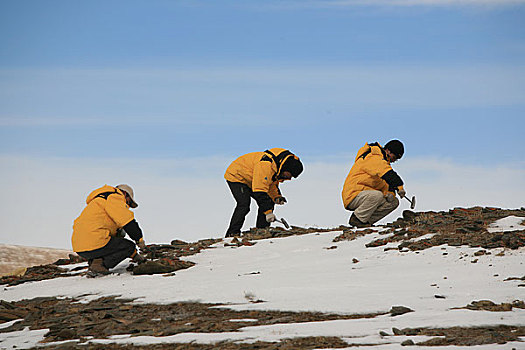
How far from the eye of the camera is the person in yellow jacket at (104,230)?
31.7 ft

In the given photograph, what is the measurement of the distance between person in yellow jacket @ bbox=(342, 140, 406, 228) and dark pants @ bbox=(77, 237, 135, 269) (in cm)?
489

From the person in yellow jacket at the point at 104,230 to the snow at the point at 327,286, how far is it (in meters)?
0.34

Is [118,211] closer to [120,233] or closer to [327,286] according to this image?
[120,233]

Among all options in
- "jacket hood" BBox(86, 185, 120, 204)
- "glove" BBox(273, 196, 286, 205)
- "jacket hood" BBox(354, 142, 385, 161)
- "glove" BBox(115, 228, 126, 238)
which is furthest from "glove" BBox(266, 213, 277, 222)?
"jacket hood" BBox(86, 185, 120, 204)

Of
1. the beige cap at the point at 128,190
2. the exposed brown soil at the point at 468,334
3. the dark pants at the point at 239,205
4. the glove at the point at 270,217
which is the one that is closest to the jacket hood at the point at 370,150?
the glove at the point at 270,217

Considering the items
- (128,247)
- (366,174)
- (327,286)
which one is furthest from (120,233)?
(366,174)

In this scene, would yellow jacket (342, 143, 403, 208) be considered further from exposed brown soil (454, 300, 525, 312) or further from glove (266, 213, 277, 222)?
exposed brown soil (454, 300, 525, 312)

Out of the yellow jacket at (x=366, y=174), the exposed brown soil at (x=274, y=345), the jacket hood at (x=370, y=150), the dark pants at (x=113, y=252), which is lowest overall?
the exposed brown soil at (x=274, y=345)

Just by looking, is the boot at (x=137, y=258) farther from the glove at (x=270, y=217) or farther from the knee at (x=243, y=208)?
the knee at (x=243, y=208)

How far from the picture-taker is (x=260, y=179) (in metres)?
13.0

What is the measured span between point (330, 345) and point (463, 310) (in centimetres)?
171

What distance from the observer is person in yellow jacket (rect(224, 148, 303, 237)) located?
42.8 feet

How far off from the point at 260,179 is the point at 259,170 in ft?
0.63

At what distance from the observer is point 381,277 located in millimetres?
8227
